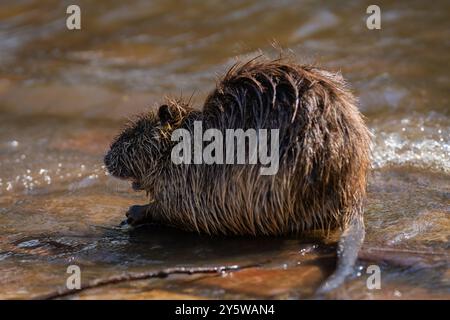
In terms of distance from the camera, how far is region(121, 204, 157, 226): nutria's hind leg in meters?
4.11

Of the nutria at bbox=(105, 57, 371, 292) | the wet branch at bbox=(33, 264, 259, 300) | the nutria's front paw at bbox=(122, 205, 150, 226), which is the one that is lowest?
the wet branch at bbox=(33, 264, 259, 300)

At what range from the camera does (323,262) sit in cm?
342

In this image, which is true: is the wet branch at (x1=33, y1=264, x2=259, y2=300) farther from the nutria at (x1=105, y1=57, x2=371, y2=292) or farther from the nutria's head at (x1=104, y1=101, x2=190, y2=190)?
the nutria's head at (x1=104, y1=101, x2=190, y2=190)

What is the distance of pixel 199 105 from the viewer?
641cm

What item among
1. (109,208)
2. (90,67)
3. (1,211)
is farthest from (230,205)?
(90,67)

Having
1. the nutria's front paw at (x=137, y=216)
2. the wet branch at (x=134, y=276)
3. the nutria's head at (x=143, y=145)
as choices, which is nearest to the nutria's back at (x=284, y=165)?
the nutria's head at (x=143, y=145)

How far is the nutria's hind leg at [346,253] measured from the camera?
3.07 metres

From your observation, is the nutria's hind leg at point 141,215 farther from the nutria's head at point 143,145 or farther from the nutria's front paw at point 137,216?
the nutria's head at point 143,145

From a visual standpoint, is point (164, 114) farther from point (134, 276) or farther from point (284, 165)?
point (134, 276)

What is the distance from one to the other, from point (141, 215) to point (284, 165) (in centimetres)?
105

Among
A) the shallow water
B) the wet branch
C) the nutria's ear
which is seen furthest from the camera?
the nutria's ear

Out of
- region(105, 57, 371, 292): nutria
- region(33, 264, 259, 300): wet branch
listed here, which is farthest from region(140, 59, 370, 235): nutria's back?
region(33, 264, 259, 300): wet branch

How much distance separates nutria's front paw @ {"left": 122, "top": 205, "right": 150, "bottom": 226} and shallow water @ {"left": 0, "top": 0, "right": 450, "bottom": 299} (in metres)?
0.07

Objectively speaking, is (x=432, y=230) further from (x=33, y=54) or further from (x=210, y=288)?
(x=33, y=54)
